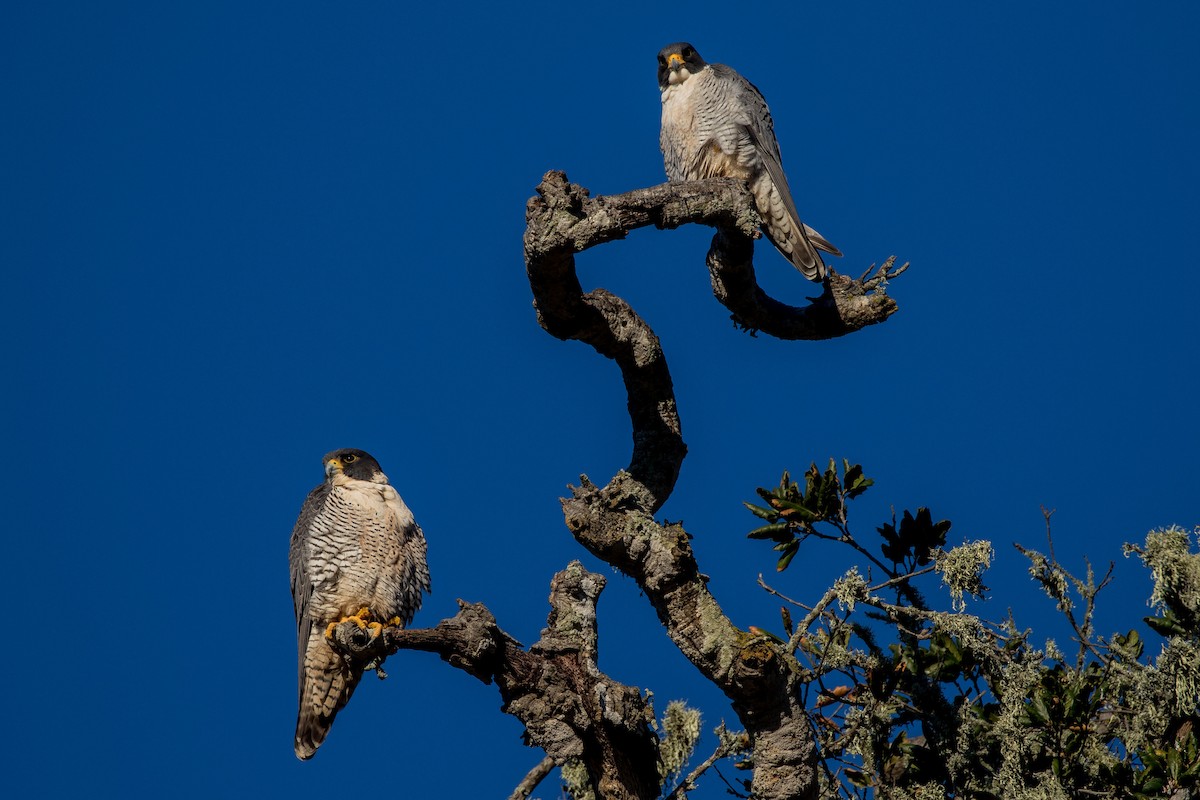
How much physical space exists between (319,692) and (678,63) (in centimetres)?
462

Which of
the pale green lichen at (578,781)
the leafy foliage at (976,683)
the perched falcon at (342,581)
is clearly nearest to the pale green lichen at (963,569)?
the leafy foliage at (976,683)

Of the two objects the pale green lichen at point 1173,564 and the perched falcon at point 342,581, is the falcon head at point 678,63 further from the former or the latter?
the pale green lichen at point 1173,564

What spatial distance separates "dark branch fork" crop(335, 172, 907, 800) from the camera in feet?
13.8

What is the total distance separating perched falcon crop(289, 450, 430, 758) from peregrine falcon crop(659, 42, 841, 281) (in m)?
2.78

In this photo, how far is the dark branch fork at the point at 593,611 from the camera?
4219mm

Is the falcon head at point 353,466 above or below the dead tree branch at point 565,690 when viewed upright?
above

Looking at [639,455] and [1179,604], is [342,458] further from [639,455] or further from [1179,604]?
[1179,604]

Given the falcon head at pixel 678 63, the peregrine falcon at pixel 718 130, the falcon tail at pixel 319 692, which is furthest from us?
the falcon head at pixel 678 63

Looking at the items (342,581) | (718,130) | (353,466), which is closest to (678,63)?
(718,130)

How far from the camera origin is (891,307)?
5.31 metres

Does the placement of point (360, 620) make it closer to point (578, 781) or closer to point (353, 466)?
point (353, 466)

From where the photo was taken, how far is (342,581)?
20.5ft

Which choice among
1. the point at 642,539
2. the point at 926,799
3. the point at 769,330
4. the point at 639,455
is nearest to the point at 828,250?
the point at 769,330

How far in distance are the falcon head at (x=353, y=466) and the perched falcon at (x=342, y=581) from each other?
0.47 ft
